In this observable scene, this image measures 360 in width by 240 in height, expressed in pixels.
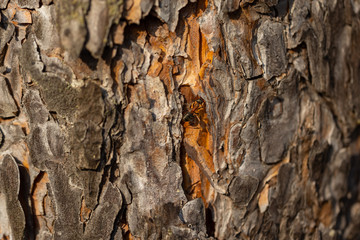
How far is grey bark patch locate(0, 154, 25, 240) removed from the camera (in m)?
1.07

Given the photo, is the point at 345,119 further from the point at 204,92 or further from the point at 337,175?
the point at 204,92

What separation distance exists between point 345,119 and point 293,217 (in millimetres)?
325

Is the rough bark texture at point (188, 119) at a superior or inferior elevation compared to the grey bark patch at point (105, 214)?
superior

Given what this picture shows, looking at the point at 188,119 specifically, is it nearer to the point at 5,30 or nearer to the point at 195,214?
the point at 195,214

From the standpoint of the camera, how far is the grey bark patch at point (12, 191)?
1.07 m

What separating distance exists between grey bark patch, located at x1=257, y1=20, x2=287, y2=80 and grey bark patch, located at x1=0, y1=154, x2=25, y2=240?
2.59ft

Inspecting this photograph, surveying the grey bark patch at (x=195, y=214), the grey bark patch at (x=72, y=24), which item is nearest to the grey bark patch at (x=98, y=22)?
the grey bark patch at (x=72, y=24)

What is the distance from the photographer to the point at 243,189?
3.37ft

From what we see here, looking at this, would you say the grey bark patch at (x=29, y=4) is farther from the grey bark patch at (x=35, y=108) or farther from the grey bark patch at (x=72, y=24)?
the grey bark patch at (x=35, y=108)

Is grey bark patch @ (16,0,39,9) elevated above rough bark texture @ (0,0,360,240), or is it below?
above

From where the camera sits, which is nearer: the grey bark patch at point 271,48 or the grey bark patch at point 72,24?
the grey bark patch at point 72,24

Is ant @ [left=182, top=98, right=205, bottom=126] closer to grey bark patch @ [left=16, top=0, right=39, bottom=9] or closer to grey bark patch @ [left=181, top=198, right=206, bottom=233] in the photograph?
grey bark patch @ [left=181, top=198, right=206, bottom=233]

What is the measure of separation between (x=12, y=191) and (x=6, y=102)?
27cm

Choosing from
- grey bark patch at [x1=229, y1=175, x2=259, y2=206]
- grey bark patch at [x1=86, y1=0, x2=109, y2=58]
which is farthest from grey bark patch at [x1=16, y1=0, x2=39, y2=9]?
grey bark patch at [x1=229, y1=175, x2=259, y2=206]
